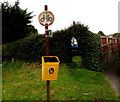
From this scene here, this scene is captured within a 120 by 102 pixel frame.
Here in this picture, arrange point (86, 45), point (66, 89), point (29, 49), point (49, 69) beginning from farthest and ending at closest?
point (29, 49) → point (86, 45) → point (66, 89) → point (49, 69)

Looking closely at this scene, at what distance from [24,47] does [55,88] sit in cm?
537

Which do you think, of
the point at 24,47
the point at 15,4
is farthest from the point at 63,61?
the point at 15,4

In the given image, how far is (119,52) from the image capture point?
16719 mm

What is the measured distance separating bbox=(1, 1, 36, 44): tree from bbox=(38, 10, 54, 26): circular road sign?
9.52 meters

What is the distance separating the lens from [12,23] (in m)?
14.1

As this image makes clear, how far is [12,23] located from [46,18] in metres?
9.77

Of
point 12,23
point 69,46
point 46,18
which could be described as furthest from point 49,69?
point 12,23

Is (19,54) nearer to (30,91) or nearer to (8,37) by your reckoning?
(8,37)

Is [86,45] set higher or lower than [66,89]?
higher

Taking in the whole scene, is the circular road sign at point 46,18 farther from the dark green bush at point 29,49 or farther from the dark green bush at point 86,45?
the dark green bush at point 29,49

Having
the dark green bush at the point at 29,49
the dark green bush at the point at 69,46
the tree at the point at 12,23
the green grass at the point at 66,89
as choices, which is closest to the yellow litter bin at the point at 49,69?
the green grass at the point at 66,89

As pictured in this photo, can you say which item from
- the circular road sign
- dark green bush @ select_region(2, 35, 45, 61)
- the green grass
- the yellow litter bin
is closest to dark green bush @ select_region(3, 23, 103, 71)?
dark green bush @ select_region(2, 35, 45, 61)

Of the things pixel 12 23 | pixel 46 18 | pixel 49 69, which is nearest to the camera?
pixel 49 69

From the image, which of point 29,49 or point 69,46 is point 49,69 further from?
point 29,49
